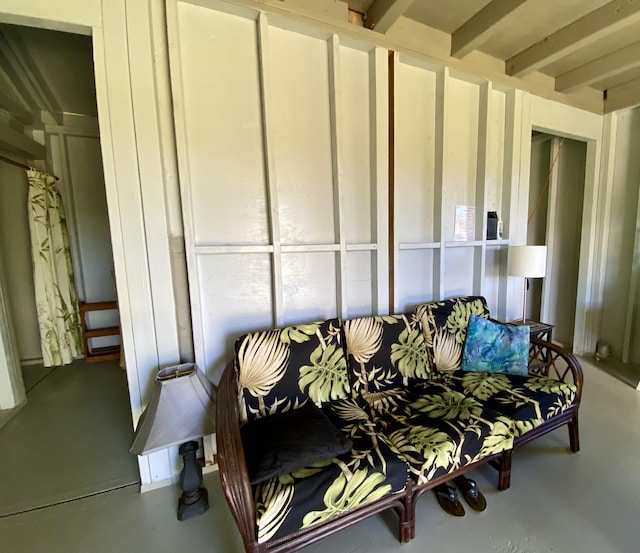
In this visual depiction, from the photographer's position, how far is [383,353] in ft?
5.90

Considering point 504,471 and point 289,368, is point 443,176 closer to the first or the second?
point 289,368

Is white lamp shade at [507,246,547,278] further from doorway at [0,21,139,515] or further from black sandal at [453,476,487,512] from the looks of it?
doorway at [0,21,139,515]

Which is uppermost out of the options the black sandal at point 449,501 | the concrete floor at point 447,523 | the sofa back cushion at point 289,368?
the sofa back cushion at point 289,368

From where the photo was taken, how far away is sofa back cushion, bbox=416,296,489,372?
6.44 ft

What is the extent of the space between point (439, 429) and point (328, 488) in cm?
60

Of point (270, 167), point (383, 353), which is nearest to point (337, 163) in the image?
point (270, 167)

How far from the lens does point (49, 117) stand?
10.5 ft

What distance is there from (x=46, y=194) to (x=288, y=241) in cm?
292

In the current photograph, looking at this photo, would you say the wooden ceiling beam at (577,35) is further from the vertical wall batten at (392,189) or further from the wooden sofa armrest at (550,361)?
the wooden sofa armrest at (550,361)

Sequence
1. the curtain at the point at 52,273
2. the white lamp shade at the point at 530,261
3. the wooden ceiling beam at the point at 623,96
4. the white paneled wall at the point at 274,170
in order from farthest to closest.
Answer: the curtain at the point at 52,273 < the wooden ceiling beam at the point at 623,96 < the white lamp shade at the point at 530,261 < the white paneled wall at the point at 274,170

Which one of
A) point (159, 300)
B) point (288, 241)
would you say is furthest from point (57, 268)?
point (288, 241)

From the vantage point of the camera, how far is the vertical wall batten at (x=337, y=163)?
5.91 feet

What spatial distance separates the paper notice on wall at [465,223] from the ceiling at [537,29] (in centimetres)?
113

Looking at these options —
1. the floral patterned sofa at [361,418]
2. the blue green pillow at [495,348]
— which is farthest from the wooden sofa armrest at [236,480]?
the blue green pillow at [495,348]
